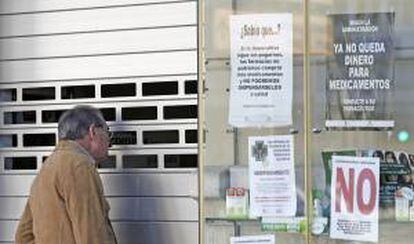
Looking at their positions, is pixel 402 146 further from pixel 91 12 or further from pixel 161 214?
pixel 91 12

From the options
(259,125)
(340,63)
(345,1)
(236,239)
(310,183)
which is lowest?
(236,239)

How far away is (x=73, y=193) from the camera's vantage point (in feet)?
14.6

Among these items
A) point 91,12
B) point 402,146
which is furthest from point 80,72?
point 402,146

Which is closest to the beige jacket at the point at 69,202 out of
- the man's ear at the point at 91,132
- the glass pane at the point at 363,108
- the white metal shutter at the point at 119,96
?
the man's ear at the point at 91,132

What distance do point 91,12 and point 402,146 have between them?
2.22 meters

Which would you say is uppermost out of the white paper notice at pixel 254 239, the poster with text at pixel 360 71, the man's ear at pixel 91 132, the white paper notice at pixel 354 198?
the poster with text at pixel 360 71

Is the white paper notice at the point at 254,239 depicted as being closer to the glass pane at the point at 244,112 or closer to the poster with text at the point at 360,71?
the glass pane at the point at 244,112

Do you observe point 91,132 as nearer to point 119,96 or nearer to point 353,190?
point 119,96

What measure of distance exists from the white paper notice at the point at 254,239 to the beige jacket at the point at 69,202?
72 centimetres

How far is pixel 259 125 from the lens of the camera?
483 cm

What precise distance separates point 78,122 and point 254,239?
1.18 meters

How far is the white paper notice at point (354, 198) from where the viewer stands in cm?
467

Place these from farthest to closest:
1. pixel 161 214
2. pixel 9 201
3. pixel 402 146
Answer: pixel 9 201, pixel 161 214, pixel 402 146

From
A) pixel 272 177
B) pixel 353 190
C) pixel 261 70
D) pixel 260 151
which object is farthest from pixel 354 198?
pixel 261 70
